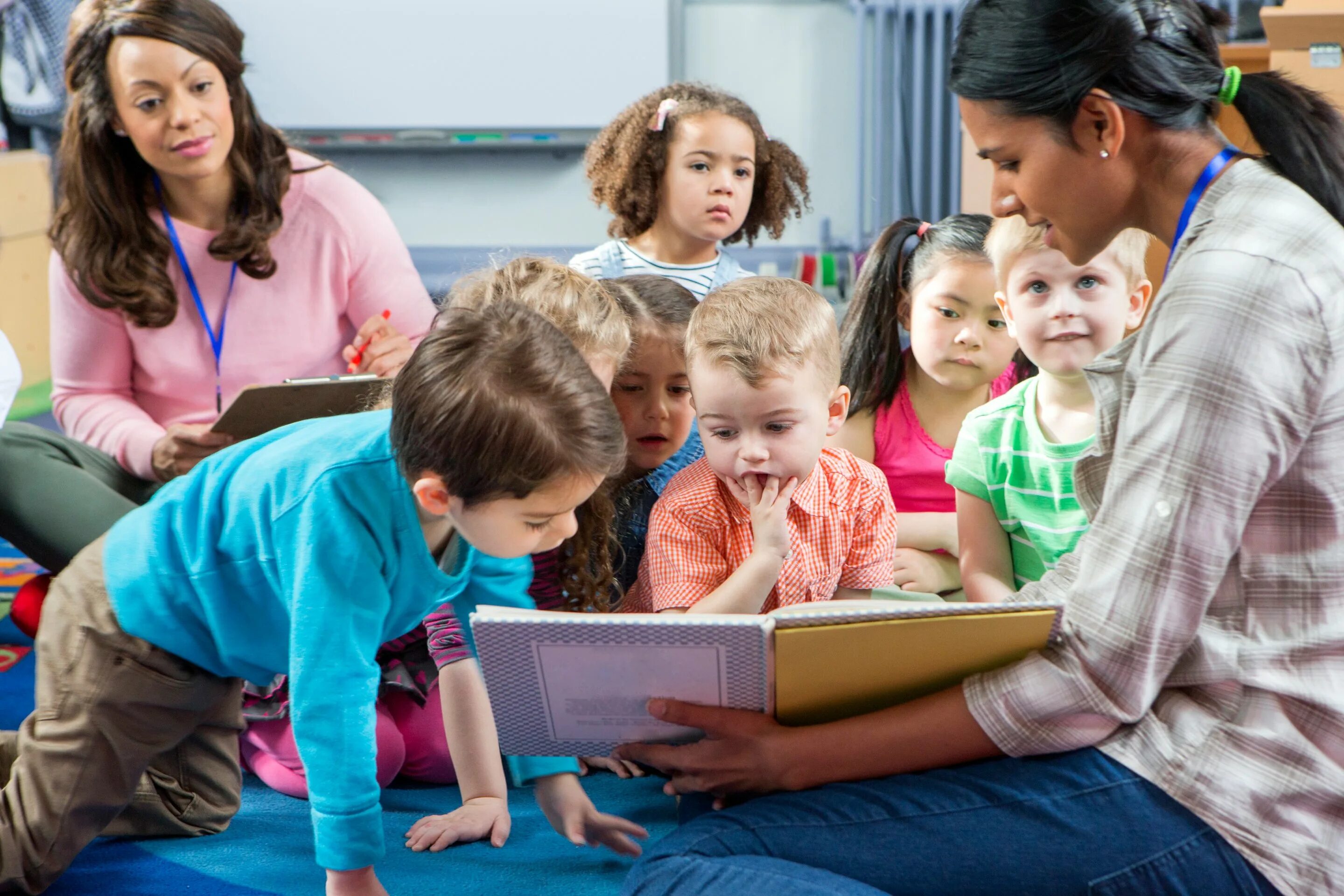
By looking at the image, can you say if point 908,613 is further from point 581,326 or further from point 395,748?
point 395,748

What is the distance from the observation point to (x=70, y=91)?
1.95 metres

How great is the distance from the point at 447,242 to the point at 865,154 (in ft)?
5.39

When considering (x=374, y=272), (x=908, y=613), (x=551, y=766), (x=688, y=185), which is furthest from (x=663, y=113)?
(x=908, y=613)

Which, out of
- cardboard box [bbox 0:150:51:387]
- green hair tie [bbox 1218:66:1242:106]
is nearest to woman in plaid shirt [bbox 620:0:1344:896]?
green hair tie [bbox 1218:66:1242:106]

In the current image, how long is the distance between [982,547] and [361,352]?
1.03 meters

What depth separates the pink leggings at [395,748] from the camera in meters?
1.60

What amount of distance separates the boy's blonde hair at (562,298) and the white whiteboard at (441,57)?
3.18 metres

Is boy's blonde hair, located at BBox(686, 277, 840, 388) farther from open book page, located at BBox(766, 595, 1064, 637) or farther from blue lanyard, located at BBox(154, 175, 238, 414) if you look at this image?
blue lanyard, located at BBox(154, 175, 238, 414)

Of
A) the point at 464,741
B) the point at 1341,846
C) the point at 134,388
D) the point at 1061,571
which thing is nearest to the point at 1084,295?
the point at 1061,571

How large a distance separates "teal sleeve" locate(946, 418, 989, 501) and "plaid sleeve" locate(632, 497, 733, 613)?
322mm

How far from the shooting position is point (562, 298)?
1403 millimetres

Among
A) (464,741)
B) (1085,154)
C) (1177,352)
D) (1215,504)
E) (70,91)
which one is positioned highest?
(70,91)

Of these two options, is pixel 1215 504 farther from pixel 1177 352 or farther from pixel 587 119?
pixel 587 119

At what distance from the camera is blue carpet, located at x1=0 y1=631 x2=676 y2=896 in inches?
53.2
